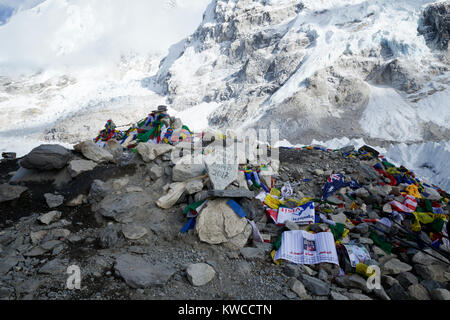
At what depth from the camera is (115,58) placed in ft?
313

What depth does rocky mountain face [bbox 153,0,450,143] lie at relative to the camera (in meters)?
27.4

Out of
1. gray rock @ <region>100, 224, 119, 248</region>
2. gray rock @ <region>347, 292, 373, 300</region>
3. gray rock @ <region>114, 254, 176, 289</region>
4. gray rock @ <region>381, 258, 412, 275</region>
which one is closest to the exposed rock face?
gray rock @ <region>381, 258, 412, 275</region>

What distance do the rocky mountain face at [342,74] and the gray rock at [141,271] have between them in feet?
82.2

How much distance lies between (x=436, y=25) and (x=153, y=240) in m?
46.0

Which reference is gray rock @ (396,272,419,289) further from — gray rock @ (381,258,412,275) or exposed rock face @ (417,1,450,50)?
exposed rock face @ (417,1,450,50)

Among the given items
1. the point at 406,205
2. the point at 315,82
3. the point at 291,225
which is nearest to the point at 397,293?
the point at 291,225

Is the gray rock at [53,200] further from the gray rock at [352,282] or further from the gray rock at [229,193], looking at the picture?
the gray rock at [352,282]

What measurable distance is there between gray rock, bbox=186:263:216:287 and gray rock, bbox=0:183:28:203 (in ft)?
10.1

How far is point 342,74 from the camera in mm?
32125

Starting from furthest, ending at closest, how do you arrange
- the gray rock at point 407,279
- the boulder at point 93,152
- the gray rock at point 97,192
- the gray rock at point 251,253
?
the boulder at point 93,152
the gray rock at point 97,192
the gray rock at point 251,253
the gray rock at point 407,279

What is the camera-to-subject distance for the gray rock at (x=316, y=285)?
2.24 metres

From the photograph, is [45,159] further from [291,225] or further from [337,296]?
[337,296]

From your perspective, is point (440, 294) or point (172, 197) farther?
point (172, 197)

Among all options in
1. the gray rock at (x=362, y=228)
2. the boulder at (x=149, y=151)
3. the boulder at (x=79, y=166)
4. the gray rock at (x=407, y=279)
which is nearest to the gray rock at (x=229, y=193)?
the gray rock at (x=362, y=228)
